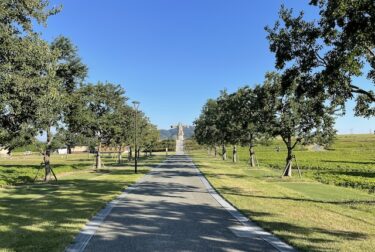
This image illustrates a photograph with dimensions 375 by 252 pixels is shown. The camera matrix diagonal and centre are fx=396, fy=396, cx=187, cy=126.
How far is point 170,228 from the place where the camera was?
390 inches

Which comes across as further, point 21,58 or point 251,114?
point 251,114

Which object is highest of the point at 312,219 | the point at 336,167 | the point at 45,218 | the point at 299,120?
the point at 299,120

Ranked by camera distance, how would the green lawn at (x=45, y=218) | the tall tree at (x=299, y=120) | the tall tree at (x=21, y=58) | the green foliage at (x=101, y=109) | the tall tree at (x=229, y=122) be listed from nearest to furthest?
the green lawn at (x=45, y=218) < the tall tree at (x=21, y=58) < the tall tree at (x=299, y=120) < the green foliage at (x=101, y=109) < the tall tree at (x=229, y=122)

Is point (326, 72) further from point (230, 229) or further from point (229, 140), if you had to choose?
point (229, 140)

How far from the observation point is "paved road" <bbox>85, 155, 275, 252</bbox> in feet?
26.2

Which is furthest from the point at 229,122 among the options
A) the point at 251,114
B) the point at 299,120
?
the point at 299,120

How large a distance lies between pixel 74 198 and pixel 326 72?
1089cm

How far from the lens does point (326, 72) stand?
14.4 meters

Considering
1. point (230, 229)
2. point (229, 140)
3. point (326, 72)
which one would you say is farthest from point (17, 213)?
point (229, 140)

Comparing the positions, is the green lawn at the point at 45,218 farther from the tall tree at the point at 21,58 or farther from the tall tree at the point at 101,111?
the tall tree at the point at 101,111

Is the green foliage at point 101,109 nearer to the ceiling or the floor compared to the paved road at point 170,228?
nearer to the ceiling

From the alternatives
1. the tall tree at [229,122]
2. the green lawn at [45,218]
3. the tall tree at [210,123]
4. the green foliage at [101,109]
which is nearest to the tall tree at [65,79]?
the green foliage at [101,109]

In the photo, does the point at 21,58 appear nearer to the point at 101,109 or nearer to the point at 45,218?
the point at 45,218

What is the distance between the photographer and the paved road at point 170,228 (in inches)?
314
